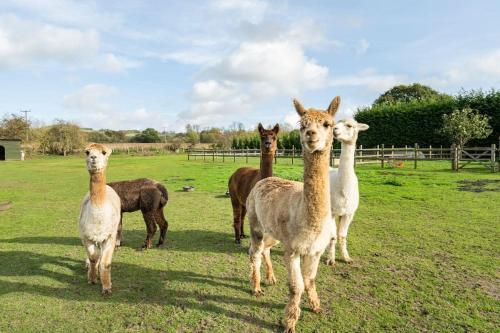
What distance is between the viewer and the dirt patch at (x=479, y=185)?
1088 cm

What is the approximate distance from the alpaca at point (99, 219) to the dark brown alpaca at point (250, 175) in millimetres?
2366

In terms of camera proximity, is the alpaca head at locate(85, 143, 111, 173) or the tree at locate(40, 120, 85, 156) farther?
the tree at locate(40, 120, 85, 156)

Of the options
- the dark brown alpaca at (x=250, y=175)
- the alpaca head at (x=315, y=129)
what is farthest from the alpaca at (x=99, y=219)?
the alpaca head at (x=315, y=129)

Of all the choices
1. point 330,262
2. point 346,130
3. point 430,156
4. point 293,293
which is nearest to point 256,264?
point 293,293

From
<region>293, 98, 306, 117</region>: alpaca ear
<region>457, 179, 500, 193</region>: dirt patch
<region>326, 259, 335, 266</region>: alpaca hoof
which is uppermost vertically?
<region>293, 98, 306, 117</region>: alpaca ear

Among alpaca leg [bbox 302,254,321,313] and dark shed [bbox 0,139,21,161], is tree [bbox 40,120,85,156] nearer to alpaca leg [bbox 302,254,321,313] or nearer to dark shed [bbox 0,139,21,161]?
dark shed [bbox 0,139,21,161]

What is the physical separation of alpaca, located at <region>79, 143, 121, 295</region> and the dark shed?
48.8 m

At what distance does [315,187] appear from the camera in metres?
3.15

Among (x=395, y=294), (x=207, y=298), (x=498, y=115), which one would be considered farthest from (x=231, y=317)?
(x=498, y=115)

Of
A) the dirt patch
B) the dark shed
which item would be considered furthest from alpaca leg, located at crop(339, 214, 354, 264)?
the dark shed

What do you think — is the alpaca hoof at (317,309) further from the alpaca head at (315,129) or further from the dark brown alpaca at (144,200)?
the dark brown alpaca at (144,200)

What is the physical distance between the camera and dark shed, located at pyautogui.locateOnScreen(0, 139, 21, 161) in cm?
4278

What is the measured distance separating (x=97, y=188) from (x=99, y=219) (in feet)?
1.34

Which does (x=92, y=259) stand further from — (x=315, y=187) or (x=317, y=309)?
(x=315, y=187)
